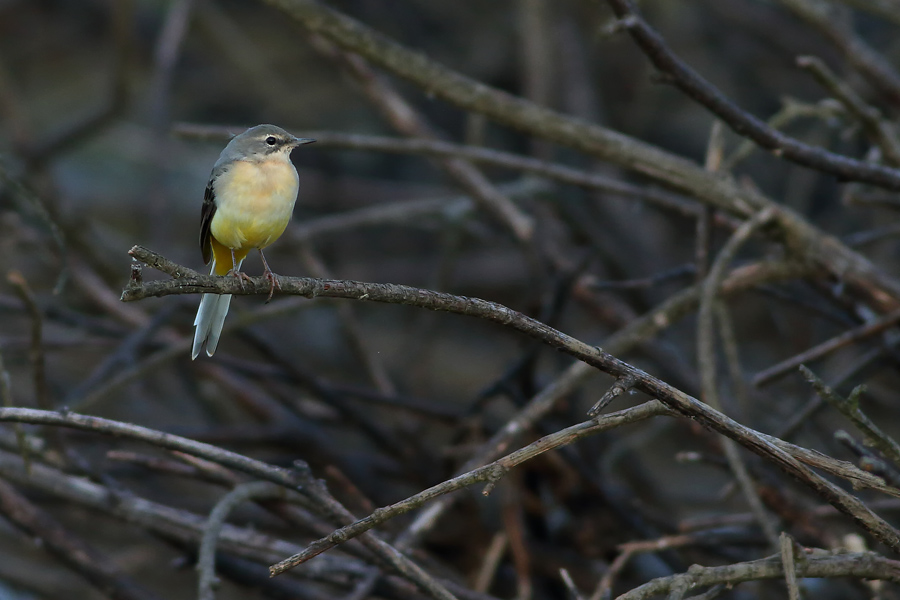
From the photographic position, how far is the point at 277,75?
725 centimetres

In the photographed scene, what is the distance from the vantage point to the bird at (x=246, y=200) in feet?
8.56

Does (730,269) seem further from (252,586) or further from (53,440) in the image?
(53,440)

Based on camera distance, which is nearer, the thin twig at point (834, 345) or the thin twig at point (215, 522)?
the thin twig at point (215, 522)

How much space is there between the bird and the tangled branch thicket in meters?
0.39

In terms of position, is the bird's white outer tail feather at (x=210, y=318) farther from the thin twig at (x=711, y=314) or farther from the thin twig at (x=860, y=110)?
the thin twig at (x=860, y=110)

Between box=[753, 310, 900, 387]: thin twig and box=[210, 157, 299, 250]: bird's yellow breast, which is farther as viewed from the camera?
box=[753, 310, 900, 387]: thin twig

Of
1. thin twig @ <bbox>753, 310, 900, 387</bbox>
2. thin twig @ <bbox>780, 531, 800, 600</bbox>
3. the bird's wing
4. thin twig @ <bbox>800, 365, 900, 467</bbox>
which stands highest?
the bird's wing

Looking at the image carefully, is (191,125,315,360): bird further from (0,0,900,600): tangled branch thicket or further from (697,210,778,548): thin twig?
(697,210,778,548): thin twig

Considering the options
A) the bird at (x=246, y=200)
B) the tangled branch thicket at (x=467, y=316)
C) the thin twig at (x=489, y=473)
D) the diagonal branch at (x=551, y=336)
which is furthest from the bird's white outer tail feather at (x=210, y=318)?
the thin twig at (x=489, y=473)

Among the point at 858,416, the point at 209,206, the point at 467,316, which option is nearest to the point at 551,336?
the point at 467,316

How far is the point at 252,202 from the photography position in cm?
261

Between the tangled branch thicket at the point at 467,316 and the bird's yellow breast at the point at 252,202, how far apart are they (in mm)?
498

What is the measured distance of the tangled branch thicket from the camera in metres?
2.38

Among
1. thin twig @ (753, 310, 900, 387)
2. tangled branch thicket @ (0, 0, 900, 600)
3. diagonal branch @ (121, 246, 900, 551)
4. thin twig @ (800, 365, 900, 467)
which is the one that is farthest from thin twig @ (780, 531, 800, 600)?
thin twig @ (753, 310, 900, 387)
